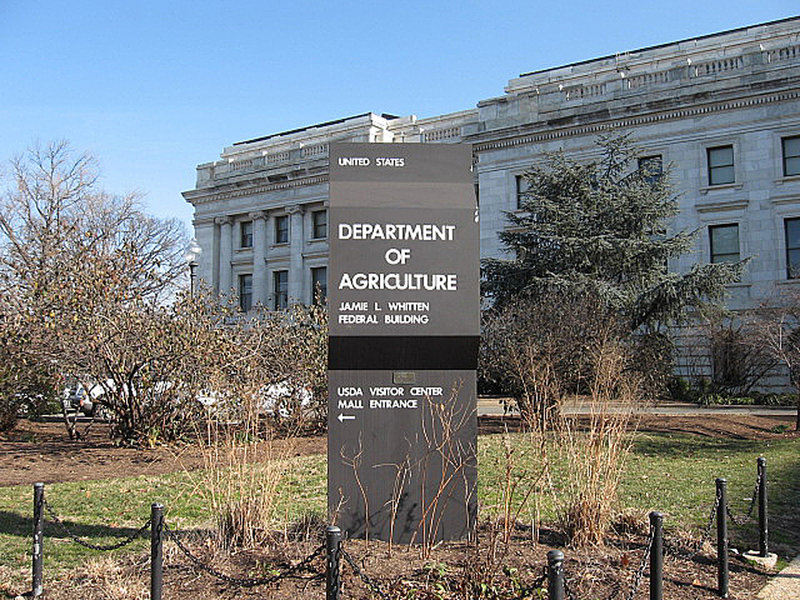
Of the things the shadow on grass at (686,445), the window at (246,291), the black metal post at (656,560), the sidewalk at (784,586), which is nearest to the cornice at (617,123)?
the window at (246,291)

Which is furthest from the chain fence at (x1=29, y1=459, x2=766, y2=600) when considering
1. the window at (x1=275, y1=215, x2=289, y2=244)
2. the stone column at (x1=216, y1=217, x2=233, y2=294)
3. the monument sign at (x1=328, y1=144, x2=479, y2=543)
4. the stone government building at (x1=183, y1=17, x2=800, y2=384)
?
the stone column at (x1=216, y1=217, x2=233, y2=294)

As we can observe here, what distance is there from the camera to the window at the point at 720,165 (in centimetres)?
3778

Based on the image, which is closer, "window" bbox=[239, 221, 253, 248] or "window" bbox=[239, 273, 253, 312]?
"window" bbox=[239, 273, 253, 312]

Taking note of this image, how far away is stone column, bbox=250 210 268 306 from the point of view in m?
55.4

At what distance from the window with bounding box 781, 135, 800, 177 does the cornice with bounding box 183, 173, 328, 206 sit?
27.3 metres

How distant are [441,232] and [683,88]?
35058 mm

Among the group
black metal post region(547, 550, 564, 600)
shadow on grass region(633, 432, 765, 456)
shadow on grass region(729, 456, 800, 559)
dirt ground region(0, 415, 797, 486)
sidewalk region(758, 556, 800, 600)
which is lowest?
sidewalk region(758, 556, 800, 600)

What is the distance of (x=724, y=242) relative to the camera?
1476 inches

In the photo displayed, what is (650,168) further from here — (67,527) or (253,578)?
(253,578)

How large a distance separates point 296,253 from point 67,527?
1798 inches

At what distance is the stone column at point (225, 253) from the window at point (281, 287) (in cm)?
386

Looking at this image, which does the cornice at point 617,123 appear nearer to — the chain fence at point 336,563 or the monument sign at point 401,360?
the monument sign at point 401,360

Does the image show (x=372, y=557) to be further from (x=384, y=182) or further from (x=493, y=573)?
(x=384, y=182)

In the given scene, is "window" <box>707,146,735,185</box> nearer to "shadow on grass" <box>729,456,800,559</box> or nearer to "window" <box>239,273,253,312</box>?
"shadow on grass" <box>729,456,800,559</box>
